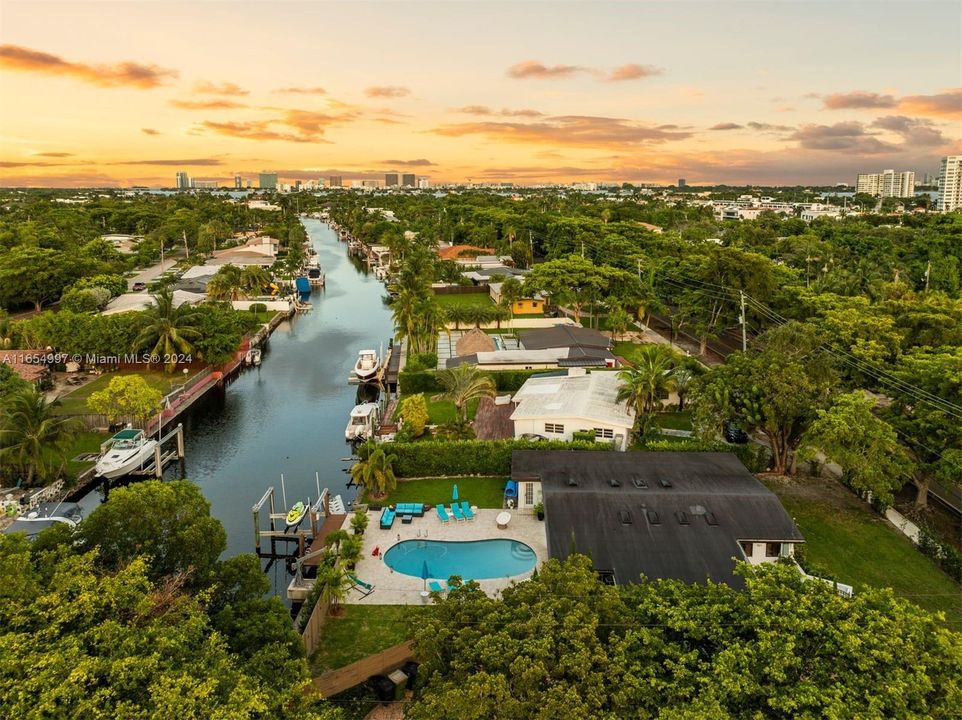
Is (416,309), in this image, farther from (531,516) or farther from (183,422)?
(531,516)

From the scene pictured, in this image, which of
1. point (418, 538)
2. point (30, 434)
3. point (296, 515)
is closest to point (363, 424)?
point (296, 515)

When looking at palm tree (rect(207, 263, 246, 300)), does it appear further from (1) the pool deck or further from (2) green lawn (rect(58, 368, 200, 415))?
Answer: (1) the pool deck

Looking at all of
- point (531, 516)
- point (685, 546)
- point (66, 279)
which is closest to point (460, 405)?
point (531, 516)

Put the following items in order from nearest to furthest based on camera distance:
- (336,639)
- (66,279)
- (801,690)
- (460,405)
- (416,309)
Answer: (801,690) < (336,639) < (460,405) < (416,309) < (66,279)

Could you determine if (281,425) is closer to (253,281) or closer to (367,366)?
(367,366)

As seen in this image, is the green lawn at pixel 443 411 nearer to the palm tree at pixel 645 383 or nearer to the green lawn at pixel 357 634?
the palm tree at pixel 645 383
